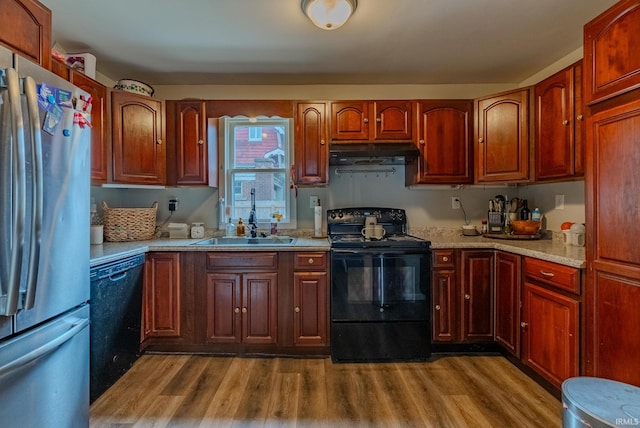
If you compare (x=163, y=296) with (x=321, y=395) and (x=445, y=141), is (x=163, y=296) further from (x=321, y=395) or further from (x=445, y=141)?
(x=445, y=141)

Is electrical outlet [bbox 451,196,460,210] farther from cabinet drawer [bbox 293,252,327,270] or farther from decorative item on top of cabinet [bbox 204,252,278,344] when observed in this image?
decorative item on top of cabinet [bbox 204,252,278,344]

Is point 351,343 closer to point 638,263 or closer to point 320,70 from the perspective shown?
point 638,263

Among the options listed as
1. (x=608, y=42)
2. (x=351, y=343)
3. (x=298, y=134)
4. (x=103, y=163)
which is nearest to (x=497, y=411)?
(x=351, y=343)

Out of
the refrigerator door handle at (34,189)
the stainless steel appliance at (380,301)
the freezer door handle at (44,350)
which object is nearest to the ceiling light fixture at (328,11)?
the refrigerator door handle at (34,189)

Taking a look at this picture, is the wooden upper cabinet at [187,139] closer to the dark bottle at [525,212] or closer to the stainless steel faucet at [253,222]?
the stainless steel faucet at [253,222]

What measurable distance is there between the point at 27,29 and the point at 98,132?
38.1 inches

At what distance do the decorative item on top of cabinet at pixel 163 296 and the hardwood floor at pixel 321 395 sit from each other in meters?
0.23

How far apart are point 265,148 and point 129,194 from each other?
4.57ft

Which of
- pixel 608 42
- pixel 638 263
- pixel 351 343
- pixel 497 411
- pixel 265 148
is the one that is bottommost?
pixel 497 411

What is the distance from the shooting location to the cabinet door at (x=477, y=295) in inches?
102

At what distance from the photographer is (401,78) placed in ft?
10.1

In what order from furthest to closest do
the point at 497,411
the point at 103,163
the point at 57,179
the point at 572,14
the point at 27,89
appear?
the point at 103,163 < the point at 572,14 < the point at 497,411 < the point at 57,179 < the point at 27,89

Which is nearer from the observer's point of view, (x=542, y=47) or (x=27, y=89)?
(x=27, y=89)

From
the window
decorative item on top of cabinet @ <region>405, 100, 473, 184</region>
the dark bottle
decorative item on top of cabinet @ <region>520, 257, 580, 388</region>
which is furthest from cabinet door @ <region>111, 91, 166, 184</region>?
the dark bottle
